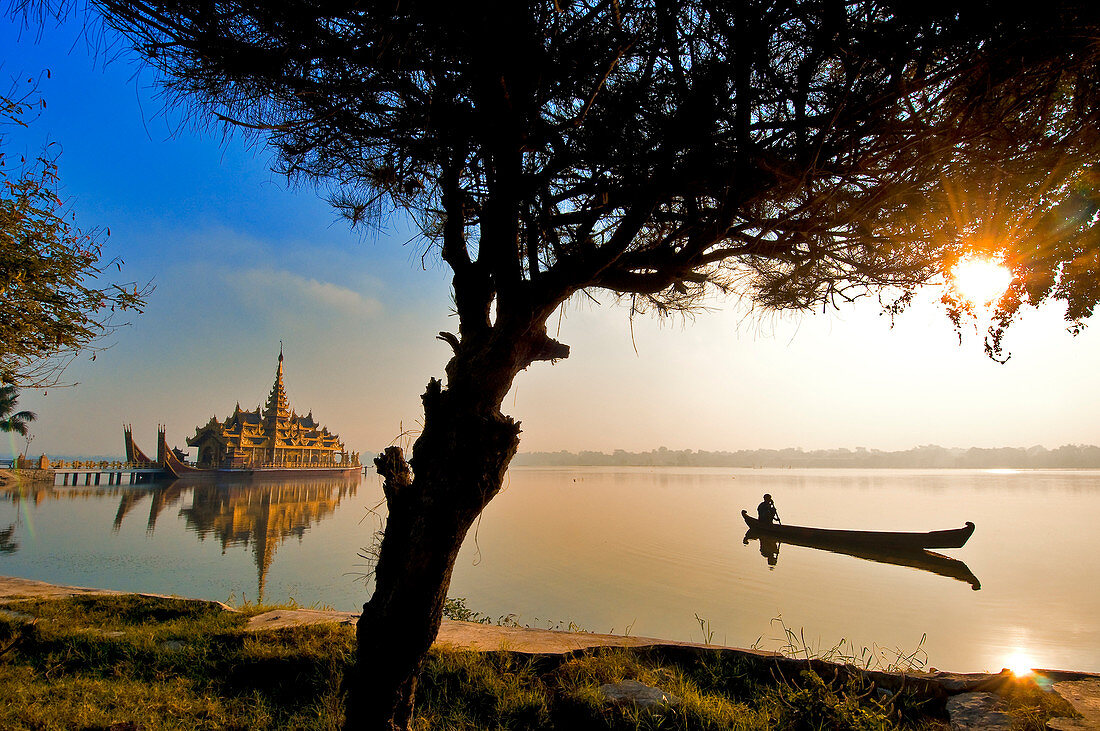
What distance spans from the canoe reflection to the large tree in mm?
11510

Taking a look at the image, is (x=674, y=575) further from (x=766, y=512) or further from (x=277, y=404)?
(x=277, y=404)

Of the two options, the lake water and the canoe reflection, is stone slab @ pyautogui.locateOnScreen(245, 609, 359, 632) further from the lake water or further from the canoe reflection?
the canoe reflection

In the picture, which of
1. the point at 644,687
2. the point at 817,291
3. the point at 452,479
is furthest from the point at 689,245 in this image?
the point at 644,687

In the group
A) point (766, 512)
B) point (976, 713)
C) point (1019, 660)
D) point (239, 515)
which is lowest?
point (239, 515)

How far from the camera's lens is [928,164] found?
2203 mm

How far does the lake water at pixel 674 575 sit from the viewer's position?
679cm

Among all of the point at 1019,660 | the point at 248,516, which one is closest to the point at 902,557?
the point at 1019,660

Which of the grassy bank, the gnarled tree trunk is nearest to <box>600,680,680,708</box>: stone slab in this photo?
the grassy bank

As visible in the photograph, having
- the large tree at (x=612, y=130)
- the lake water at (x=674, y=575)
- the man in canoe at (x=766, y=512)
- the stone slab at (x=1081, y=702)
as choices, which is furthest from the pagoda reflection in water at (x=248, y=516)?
the man in canoe at (x=766, y=512)

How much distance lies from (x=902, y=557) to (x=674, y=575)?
681cm

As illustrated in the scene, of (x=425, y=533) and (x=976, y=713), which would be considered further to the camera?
(x=976, y=713)

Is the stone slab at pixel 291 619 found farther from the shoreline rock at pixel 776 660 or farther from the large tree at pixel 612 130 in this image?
the large tree at pixel 612 130

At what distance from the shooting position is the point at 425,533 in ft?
6.59

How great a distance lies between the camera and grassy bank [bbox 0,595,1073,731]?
2.39 m
